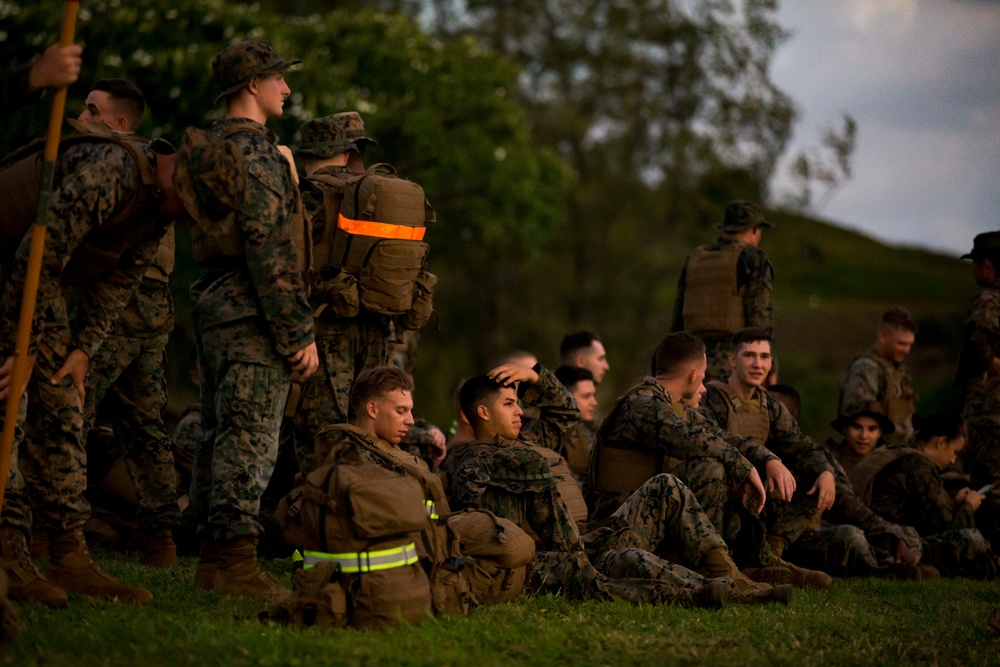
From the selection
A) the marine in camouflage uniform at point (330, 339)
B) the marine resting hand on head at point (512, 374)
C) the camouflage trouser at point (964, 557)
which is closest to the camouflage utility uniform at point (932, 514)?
the camouflage trouser at point (964, 557)

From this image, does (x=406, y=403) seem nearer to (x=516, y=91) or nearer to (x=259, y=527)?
(x=259, y=527)

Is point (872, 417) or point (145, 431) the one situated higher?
point (872, 417)

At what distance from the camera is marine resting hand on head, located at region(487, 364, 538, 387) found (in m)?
7.94

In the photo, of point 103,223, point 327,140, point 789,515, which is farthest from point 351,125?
point 789,515

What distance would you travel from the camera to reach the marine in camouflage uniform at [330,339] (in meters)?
8.10

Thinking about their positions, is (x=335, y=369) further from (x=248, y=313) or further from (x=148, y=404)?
(x=248, y=313)

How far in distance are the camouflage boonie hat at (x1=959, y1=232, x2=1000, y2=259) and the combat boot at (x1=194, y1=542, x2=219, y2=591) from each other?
8.22 meters

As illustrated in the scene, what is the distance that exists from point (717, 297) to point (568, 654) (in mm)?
6025

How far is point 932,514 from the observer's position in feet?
33.3

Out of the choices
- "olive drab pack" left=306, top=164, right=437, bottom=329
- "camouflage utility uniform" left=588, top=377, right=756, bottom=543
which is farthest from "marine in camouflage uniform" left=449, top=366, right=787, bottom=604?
"olive drab pack" left=306, top=164, right=437, bottom=329

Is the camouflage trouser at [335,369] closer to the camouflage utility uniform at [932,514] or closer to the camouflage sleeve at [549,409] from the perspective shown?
the camouflage sleeve at [549,409]

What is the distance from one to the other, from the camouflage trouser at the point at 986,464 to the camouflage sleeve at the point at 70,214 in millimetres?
7974

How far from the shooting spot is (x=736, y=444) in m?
8.73

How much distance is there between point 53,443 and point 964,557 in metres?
6.81
